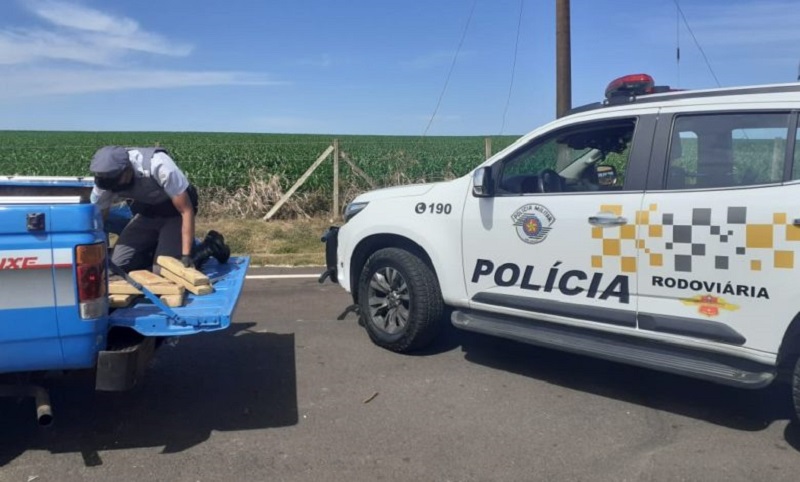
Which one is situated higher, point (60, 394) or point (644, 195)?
point (644, 195)

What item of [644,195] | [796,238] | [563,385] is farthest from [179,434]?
[796,238]

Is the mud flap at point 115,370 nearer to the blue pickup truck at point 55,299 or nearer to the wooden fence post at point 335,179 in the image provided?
the blue pickup truck at point 55,299

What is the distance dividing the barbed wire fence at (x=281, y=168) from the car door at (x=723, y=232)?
9.24 metres

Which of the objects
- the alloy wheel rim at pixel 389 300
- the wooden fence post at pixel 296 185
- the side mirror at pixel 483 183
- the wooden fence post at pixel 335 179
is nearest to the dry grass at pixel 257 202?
the wooden fence post at pixel 296 185

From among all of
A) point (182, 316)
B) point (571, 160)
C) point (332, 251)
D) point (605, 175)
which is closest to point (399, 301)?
Answer: point (332, 251)

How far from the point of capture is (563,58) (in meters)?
Result: 10.6

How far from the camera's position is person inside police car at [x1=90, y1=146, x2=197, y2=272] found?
4.97 m

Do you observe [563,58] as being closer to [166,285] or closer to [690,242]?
[690,242]

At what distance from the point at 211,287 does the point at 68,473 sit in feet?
4.52

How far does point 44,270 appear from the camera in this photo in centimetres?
351

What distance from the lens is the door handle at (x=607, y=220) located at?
4.39 meters

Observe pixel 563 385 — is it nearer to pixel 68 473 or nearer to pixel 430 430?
pixel 430 430

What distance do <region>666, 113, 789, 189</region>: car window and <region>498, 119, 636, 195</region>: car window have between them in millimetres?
382

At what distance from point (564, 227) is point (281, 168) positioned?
10.1m
